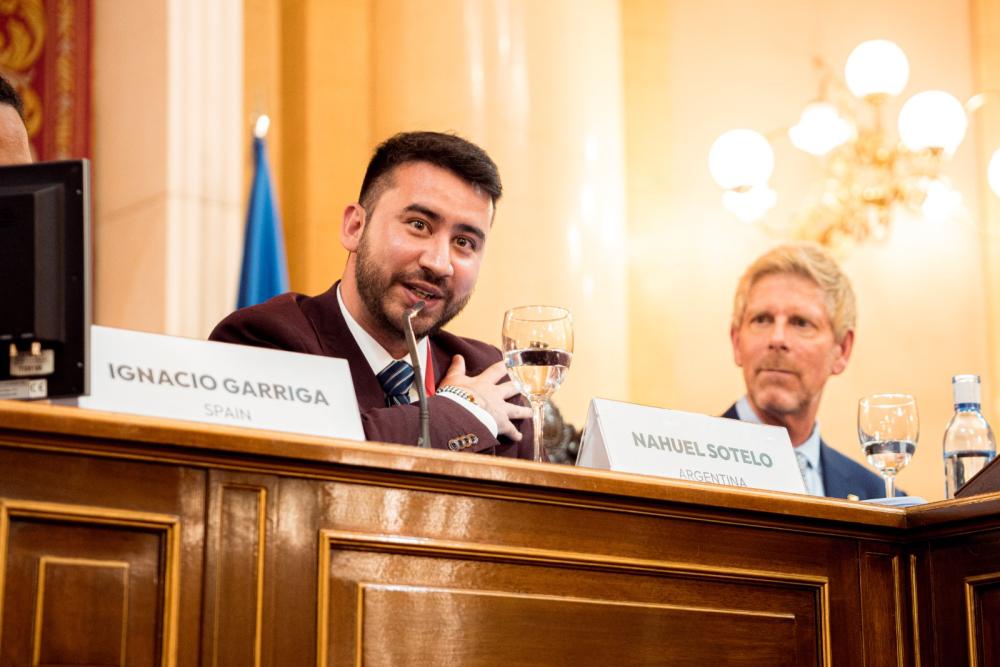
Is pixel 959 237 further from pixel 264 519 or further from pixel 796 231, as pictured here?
pixel 264 519

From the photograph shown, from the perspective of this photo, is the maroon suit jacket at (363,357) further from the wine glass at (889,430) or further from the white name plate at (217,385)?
the wine glass at (889,430)

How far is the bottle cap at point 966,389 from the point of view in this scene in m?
2.79

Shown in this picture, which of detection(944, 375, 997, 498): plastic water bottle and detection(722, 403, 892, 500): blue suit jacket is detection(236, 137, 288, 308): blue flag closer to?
detection(722, 403, 892, 500): blue suit jacket

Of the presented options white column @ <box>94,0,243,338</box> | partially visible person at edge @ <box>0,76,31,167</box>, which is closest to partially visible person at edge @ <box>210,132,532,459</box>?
partially visible person at edge @ <box>0,76,31,167</box>

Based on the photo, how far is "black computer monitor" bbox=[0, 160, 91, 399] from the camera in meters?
1.79

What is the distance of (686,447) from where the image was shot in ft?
7.54

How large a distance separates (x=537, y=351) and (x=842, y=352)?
1.72 meters

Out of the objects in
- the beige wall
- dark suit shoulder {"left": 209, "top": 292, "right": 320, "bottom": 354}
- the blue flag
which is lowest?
dark suit shoulder {"left": 209, "top": 292, "right": 320, "bottom": 354}

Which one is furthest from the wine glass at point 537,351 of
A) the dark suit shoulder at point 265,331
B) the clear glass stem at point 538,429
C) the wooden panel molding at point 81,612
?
the wooden panel molding at point 81,612

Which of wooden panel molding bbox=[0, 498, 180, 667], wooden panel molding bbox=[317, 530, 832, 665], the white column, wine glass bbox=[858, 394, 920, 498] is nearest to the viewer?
wooden panel molding bbox=[0, 498, 180, 667]

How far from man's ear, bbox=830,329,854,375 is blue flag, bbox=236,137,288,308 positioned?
1985mm

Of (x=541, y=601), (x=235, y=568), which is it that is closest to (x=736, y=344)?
(x=541, y=601)

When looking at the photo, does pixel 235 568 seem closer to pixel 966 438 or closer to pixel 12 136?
pixel 12 136

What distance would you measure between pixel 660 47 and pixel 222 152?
2.70 meters
